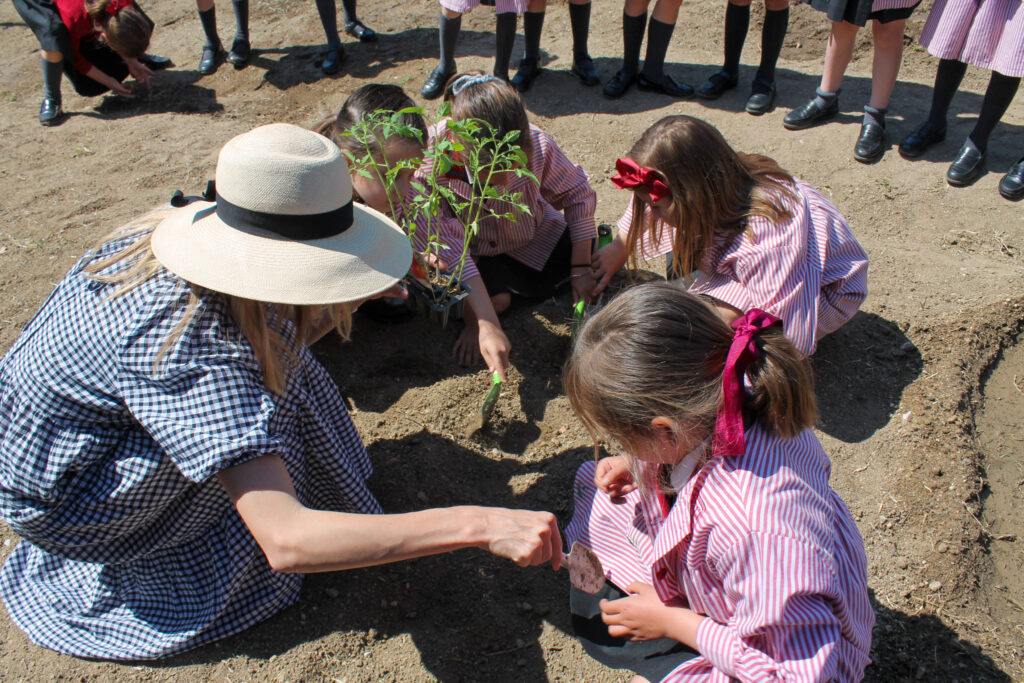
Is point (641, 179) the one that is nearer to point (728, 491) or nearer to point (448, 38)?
point (728, 491)

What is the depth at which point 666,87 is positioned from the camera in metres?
4.38

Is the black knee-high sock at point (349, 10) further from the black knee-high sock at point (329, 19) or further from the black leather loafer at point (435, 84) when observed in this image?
the black leather loafer at point (435, 84)

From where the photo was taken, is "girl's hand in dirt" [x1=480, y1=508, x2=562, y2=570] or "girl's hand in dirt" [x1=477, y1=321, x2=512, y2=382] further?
"girl's hand in dirt" [x1=477, y1=321, x2=512, y2=382]

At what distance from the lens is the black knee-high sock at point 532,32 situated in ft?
14.4

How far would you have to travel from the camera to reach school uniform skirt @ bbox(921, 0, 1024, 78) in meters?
3.16

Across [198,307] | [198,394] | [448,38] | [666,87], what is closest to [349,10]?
[448,38]

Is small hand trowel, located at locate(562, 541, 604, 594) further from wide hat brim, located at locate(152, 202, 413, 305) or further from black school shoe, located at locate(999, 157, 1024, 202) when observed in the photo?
black school shoe, located at locate(999, 157, 1024, 202)

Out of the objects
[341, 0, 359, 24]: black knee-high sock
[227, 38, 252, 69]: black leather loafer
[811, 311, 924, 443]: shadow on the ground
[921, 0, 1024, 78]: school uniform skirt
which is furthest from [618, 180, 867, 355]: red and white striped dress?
[341, 0, 359, 24]: black knee-high sock

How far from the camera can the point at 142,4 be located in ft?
19.9

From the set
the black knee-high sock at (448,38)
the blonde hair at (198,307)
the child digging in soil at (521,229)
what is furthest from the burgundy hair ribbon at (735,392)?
the black knee-high sock at (448,38)

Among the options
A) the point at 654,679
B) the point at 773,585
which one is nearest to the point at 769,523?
the point at 773,585

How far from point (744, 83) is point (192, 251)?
3.96 m

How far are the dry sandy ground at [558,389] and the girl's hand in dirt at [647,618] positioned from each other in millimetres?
280

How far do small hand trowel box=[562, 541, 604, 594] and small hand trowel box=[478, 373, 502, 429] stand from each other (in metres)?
0.58
